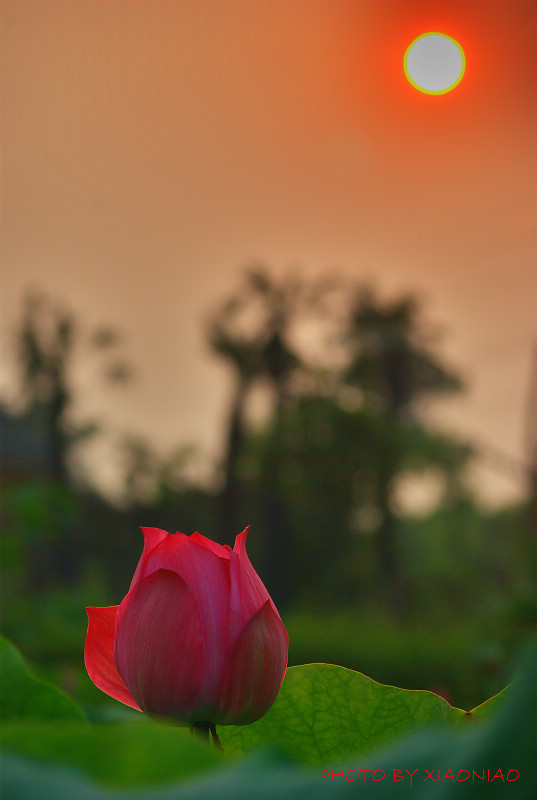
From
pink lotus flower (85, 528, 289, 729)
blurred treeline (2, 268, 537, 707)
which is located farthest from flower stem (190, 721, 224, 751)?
blurred treeline (2, 268, 537, 707)

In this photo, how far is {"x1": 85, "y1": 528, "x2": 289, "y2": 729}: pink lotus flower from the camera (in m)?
0.17

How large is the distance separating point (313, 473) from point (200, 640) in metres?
5.03

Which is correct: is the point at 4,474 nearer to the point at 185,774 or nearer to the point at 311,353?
the point at 185,774

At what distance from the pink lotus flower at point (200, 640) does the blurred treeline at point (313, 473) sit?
4085 millimetres

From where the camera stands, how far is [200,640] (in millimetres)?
171

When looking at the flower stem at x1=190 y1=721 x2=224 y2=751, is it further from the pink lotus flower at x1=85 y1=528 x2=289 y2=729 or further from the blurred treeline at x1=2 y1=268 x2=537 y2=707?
the blurred treeline at x1=2 y1=268 x2=537 y2=707

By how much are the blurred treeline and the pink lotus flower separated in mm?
4085

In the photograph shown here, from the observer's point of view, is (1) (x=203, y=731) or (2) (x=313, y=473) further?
(2) (x=313, y=473)

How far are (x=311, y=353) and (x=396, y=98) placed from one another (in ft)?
5.59

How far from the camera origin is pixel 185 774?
3.8 inches

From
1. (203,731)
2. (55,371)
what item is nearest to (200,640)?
(203,731)

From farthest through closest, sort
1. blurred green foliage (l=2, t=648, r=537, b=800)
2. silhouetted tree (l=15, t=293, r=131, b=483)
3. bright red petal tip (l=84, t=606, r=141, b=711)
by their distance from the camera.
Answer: silhouetted tree (l=15, t=293, r=131, b=483) < bright red petal tip (l=84, t=606, r=141, b=711) < blurred green foliage (l=2, t=648, r=537, b=800)

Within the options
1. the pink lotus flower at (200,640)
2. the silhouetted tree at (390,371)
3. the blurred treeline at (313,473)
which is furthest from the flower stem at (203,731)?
the silhouetted tree at (390,371)

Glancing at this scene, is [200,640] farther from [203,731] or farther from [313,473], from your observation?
[313,473]
